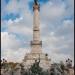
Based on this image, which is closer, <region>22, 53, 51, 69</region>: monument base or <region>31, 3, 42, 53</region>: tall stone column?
<region>22, 53, 51, 69</region>: monument base

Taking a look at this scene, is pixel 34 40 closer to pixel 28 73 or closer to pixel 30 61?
pixel 30 61

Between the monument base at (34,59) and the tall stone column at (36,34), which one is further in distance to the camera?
the tall stone column at (36,34)

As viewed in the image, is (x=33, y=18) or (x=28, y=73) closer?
(x=28, y=73)

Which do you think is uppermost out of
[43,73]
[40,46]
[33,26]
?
[33,26]

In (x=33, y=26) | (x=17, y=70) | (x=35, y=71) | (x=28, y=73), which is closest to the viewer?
(x=28, y=73)

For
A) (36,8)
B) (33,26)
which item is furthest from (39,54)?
(36,8)

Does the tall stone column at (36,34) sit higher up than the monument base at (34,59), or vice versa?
the tall stone column at (36,34)

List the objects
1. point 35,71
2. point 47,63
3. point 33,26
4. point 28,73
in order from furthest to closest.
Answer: point 33,26 < point 47,63 < point 35,71 < point 28,73

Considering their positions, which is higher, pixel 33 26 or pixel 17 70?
pixel 33 26

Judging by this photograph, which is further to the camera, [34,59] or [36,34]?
[36,34]

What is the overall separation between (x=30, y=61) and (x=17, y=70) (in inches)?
322

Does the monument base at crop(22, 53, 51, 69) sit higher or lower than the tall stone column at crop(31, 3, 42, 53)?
lower

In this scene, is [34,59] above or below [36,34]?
below

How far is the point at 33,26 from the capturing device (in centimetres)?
5147
